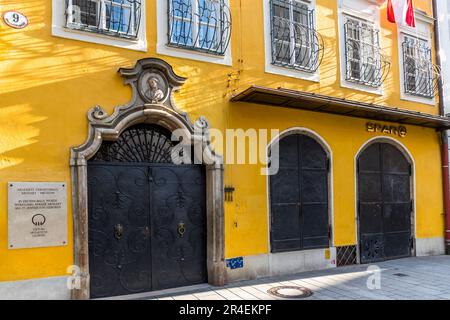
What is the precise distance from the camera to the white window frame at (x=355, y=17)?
9.08 meters

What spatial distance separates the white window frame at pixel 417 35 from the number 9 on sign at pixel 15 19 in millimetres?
8665

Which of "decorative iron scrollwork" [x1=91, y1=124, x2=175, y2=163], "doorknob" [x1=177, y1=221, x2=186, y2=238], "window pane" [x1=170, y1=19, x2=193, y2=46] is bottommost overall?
"doorknob" [x1=177, y1=221, x2=186, y2=238]

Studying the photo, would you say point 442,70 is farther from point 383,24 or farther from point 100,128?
point 100,128

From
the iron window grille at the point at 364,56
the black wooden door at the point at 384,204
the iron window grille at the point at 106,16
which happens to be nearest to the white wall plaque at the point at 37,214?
the iron window grille at the point at 106,16

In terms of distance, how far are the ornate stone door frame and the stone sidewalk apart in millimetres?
561

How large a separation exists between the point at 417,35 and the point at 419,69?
0.94m

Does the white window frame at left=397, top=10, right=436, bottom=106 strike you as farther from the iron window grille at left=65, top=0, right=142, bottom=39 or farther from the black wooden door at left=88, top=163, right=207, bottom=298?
the iron window grille at left=65, top=0, right=142, bottom=39

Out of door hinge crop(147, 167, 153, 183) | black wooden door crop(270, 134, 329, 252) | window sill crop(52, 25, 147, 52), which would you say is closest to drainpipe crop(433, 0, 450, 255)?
black wooden door crop(270, 134, 329, 252)

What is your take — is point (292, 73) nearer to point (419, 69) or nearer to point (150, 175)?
point (150, 175)

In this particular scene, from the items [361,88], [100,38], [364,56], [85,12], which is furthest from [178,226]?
[364,56]

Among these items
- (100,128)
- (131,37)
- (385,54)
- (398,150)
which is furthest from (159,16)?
(398,150)

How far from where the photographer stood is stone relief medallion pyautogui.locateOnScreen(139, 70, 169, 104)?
649 centimetres

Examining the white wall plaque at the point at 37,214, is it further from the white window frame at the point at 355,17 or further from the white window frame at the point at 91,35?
the white window frame at the point at 355,17

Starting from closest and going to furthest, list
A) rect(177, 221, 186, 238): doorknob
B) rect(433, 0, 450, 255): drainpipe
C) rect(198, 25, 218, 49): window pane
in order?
rect(177, 221, 186, 238): doorknob
rect(198, 25, 218, 49): window pane
rect(433, 0, 450, 255): drainpipe
